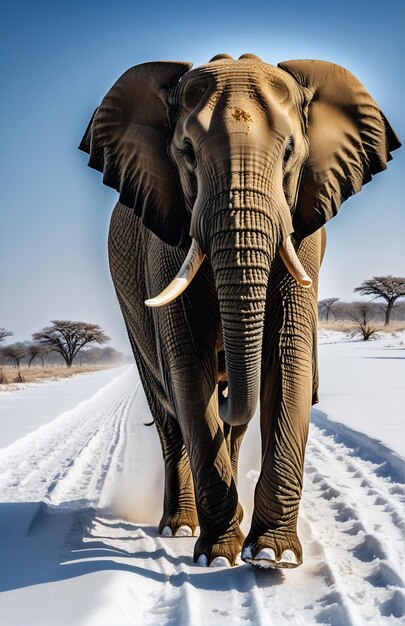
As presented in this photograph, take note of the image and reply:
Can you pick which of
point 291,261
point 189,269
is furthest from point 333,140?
point 189,269

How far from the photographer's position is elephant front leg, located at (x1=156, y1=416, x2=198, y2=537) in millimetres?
5695

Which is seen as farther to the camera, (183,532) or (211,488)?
(183,532)

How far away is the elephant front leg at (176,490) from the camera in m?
5.70

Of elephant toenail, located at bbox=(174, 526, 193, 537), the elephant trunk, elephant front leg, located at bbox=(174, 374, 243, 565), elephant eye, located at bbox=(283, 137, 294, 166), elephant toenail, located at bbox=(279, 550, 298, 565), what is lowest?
elephant toenail, located at bbox=(174, 526, 193, 537)

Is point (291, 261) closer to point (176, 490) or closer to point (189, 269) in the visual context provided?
point (189, 269)

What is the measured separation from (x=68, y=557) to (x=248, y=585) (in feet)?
3.86

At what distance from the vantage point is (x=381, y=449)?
7992 mm

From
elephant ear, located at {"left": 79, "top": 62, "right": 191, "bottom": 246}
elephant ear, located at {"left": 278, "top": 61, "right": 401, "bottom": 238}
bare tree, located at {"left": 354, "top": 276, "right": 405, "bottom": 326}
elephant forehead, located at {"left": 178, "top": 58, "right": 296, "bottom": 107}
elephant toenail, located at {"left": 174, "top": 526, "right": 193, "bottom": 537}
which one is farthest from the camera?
bare tree, located at {"left": 354, "top": 276, "right": 405, "bottom": 326}

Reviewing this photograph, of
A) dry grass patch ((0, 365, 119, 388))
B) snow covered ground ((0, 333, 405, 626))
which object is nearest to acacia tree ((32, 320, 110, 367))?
dry grass patch ((0, 365, 119, 388))

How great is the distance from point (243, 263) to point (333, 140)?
122cm

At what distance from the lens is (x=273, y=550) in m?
4.44

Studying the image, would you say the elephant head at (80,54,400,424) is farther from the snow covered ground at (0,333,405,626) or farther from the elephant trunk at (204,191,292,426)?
the snow covered ground at (0,333,405,626)

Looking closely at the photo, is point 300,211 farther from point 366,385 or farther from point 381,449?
point 366,385

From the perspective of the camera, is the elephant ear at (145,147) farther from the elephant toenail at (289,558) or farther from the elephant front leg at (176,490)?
the elephant front leg at (176,490)
